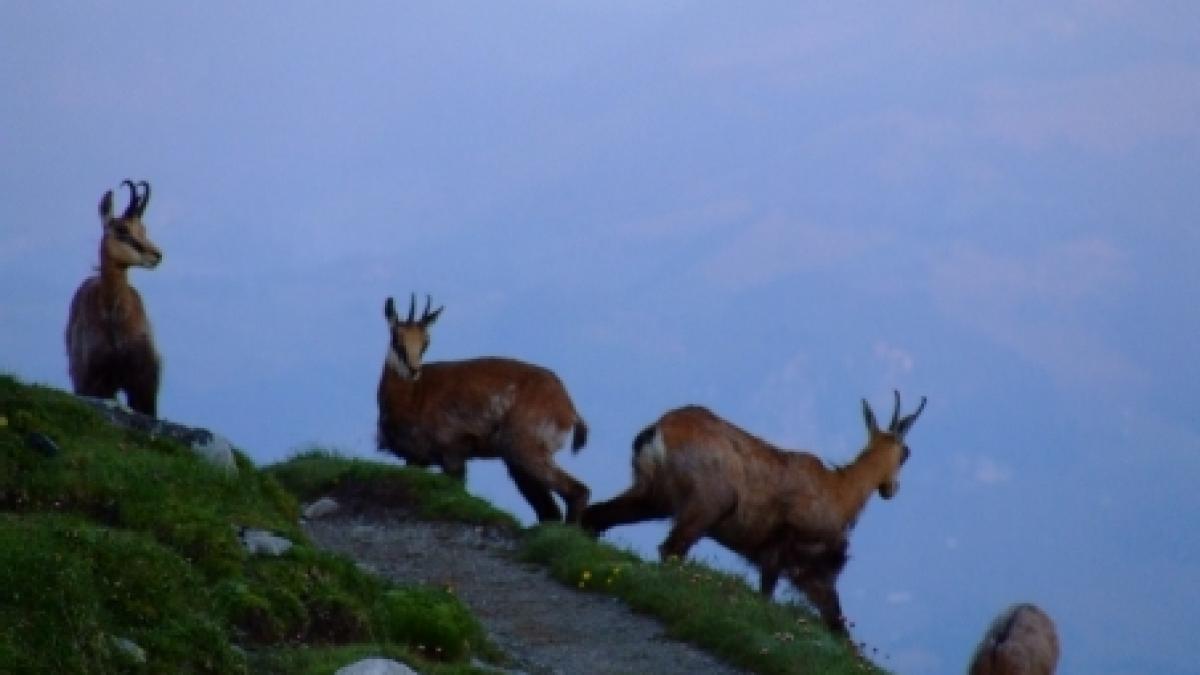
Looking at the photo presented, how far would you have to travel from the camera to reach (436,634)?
12602 millimetres

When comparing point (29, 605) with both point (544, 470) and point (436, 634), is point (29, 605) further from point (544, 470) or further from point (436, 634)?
point (544, 470)

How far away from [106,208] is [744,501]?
614 centimetres

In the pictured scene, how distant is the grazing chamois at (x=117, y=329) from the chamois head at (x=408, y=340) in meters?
2.73

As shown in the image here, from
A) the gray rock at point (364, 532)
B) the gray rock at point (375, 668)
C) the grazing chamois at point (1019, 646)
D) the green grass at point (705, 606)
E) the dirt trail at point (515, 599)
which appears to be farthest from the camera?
the gray rock at point (364, 532)

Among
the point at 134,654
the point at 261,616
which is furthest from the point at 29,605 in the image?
the point at 261,616

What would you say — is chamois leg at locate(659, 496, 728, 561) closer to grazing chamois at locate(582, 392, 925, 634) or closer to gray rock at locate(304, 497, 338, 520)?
grazing chamois at locate(582, 392, 925, 634)

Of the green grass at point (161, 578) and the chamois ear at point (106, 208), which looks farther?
the chamois ear at point (106, 208)

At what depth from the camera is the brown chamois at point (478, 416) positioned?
19312 millimetres

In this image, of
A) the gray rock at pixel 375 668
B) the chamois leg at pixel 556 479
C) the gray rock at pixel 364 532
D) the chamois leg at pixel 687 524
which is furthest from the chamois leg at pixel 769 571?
the gray rock at pixel 375 668

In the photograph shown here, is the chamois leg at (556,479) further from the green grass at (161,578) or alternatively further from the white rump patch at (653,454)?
the green grass at (161,578)

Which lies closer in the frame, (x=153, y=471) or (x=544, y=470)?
(x=153, y=471)

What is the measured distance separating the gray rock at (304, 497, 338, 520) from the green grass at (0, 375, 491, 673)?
11.1ft

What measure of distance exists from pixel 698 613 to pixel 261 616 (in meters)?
4.20

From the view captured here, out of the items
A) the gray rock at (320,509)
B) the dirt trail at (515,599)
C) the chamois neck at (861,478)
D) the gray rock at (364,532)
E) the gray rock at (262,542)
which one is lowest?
the gray rock at (262,542)
